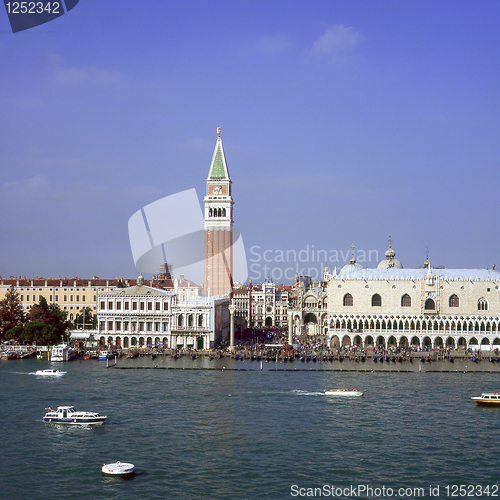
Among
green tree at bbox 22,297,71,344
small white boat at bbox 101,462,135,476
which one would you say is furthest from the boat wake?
green tree at bbox 22,297,71,344

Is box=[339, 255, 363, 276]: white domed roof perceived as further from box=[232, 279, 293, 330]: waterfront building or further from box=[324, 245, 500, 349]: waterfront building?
box=[232, 279, 293, 330]: waterfront building

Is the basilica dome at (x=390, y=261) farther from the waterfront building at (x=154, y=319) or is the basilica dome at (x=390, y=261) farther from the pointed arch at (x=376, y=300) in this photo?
the waterfront building at (x=154, y=319)

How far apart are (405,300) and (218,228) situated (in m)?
27.5

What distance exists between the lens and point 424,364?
59500mm

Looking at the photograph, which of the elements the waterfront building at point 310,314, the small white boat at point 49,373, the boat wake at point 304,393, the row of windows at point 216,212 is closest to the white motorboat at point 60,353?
the small white boat at point 49,373

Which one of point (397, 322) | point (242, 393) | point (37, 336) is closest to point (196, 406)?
point (242, 393)

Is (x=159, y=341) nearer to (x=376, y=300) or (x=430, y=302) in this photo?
(x=376, y=300)

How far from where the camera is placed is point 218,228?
8788 centimetres

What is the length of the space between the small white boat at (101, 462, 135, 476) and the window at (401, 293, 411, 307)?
49.8m

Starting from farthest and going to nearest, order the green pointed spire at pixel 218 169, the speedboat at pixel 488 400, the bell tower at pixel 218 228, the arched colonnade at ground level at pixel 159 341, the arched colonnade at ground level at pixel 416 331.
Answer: the green pointed spire at pixel 218 169 < the bell tower at pixel 218 228 < the arched colonnade at ground level at pixel 416 331 < the arched colonnade at ground level at pixel 159 341 < the speedboat at pixel 488 400

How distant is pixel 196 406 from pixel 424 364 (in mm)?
27618

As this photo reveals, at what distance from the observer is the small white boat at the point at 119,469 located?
2667cm

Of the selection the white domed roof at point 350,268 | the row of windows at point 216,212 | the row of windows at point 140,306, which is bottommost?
the row of windows at point 140,306

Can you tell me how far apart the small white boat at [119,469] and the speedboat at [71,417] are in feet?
26.5
